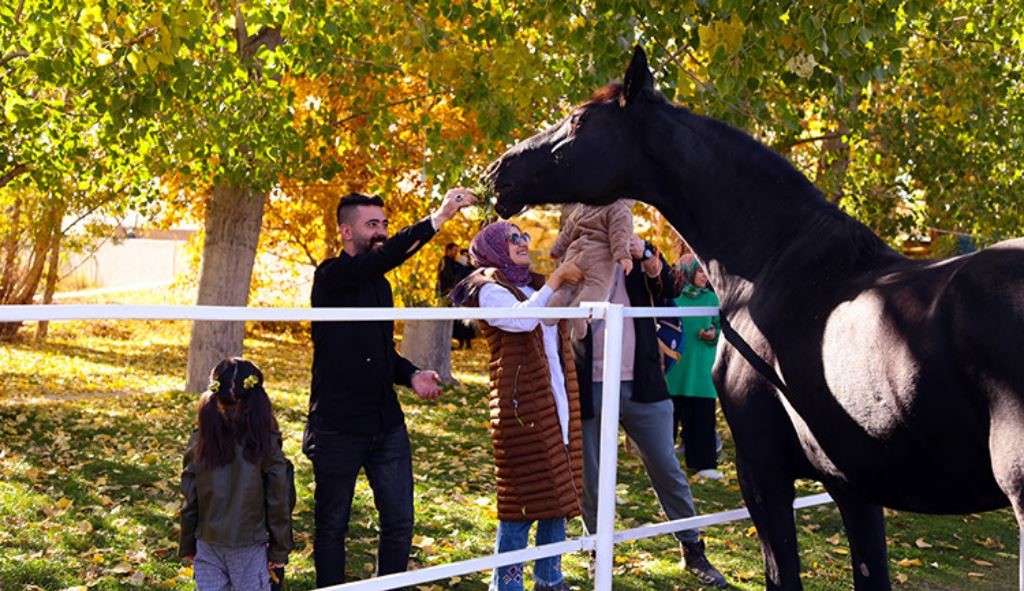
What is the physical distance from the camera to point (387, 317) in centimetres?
375

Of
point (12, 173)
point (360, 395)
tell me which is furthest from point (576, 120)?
point (12, 173)

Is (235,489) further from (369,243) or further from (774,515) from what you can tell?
(774,515)

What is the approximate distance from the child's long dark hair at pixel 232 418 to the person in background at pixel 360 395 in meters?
0.57

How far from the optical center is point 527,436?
188 inches

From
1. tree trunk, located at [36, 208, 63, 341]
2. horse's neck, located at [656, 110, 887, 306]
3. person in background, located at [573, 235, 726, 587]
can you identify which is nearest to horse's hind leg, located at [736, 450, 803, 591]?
horse's neck, located at [656, 110, 887, 306]

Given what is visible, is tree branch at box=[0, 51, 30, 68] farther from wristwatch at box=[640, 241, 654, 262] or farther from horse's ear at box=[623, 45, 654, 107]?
horse's ear at box=[623, 45, 654, 107]

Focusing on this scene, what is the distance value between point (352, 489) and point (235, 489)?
0.81 m

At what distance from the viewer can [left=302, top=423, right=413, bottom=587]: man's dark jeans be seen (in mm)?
4676

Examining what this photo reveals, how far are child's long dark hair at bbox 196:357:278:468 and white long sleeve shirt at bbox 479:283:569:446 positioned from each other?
3.64ft

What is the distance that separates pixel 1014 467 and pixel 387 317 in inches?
79.3

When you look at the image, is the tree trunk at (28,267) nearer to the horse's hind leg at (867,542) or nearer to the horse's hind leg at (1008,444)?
the horse's hind leg at (867,542)

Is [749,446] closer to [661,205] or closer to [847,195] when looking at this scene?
[661,205]

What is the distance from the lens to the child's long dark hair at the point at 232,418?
161 inches

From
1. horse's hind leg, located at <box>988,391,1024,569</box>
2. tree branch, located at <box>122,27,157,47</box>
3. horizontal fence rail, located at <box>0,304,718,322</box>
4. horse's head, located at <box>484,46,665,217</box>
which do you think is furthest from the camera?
tree branch, located at <box>122,27,157,47</box>
